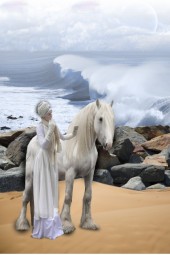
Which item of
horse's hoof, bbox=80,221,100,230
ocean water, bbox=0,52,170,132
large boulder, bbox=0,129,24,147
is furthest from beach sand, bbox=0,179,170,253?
large boulder, bbox=0,129,24,147

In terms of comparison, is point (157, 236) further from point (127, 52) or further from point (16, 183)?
point (127, 52)

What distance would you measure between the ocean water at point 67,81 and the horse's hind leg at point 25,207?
123cm

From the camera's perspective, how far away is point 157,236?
3.04 metres

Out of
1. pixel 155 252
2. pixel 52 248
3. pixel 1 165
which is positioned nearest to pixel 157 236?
pixel 155 252

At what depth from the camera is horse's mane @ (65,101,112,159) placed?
287 cm

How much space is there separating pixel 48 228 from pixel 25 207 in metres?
0.21

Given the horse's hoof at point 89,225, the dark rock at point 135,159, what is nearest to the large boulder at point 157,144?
the dark rock at point 135,159

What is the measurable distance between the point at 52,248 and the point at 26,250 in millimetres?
164

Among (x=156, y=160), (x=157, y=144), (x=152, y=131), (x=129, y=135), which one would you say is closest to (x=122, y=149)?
(x=156, y=160)

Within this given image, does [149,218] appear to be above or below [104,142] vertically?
below

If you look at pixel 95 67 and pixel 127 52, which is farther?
pixel 95 67

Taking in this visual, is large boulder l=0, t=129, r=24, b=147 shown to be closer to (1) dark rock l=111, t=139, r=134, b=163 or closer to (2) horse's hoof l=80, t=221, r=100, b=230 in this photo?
(1) dark rock l=111, t=139, r=134, b=163

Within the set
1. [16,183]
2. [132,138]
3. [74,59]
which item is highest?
[74,59]

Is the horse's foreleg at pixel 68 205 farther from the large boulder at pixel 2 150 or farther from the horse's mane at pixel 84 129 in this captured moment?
the large boulder at pixel 2 150
